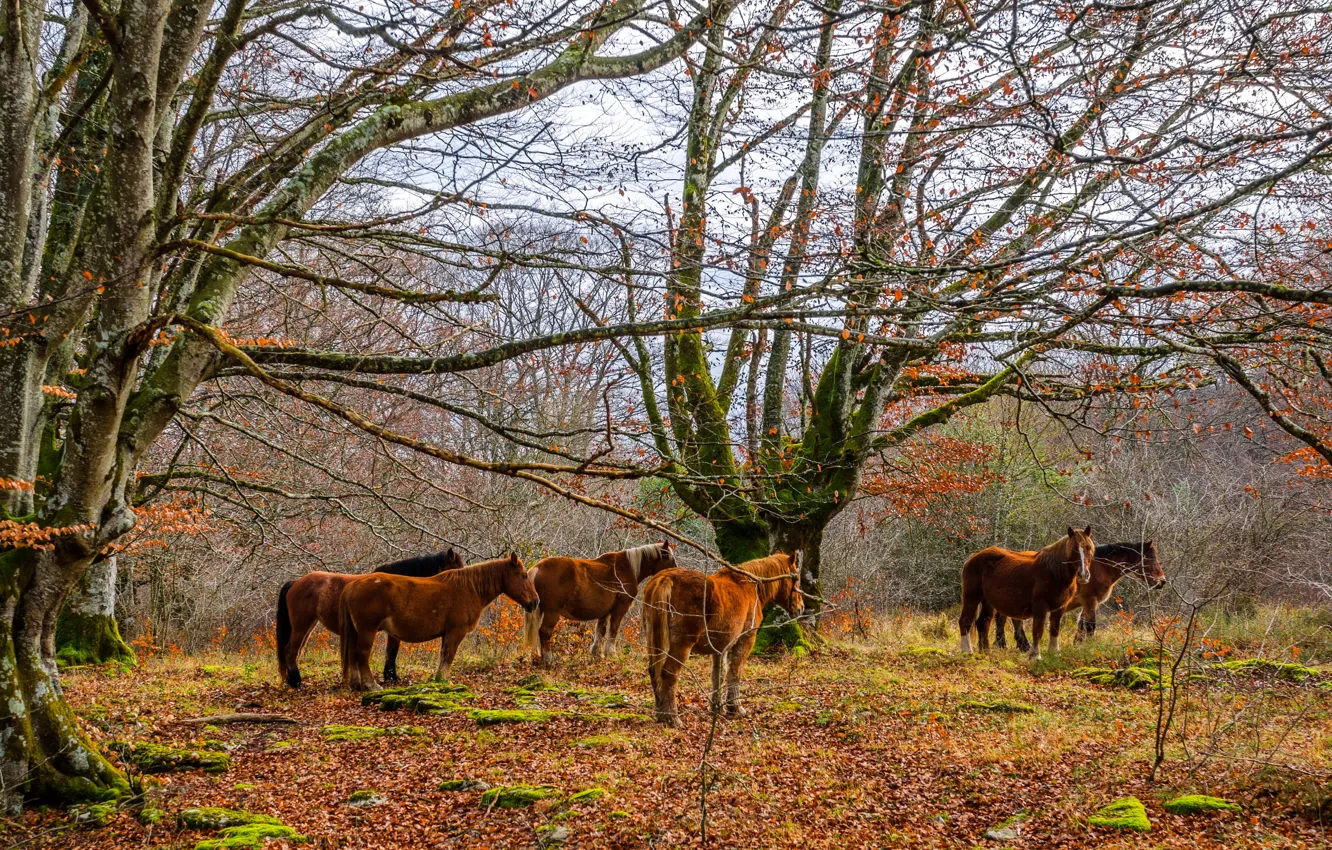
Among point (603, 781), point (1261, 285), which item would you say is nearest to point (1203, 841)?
point (1261, 285)

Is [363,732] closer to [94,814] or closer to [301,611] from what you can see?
[94,814]

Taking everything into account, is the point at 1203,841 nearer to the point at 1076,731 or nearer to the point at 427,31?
the point at 1076,731

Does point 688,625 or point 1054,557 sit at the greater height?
point 1054,557

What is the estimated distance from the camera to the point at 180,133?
5.43m

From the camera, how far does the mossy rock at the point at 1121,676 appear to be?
1032 cm

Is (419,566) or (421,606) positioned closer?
(421,606)

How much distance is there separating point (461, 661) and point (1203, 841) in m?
9.90

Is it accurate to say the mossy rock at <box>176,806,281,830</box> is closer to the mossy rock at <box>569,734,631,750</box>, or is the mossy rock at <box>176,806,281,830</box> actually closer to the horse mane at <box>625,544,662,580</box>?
the mossy rock at <box>569,734,631,750</box>

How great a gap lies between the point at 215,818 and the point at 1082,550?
442 inches

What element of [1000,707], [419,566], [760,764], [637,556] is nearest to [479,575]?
[419,566]

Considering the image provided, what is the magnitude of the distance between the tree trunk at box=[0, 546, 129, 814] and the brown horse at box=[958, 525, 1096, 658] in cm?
1141

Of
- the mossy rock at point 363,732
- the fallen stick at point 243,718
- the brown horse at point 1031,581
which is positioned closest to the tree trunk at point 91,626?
the fallen stick at point 243,718

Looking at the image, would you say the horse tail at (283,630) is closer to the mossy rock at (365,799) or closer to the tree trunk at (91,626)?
the tree trunk at (91,626)

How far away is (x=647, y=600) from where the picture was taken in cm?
Answer: 847
